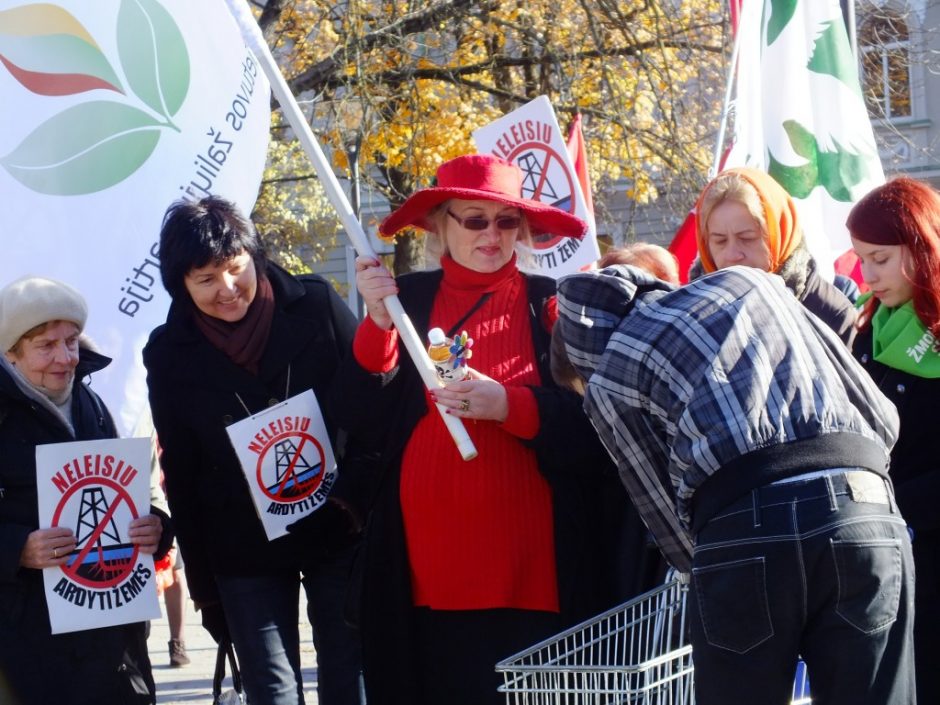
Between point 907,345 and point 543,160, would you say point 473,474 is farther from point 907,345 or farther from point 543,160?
point 543,160

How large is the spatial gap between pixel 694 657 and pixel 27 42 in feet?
9.34

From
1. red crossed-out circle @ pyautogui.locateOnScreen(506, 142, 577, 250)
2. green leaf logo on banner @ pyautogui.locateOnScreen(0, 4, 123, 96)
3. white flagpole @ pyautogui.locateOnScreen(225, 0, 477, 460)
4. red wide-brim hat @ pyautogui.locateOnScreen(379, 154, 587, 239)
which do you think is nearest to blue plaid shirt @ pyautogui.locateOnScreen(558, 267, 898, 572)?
white flagpole @ pyautogui.locateOnScreen(225, 0, 477, 460)

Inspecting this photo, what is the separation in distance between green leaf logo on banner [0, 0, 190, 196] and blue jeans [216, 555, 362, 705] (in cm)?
132

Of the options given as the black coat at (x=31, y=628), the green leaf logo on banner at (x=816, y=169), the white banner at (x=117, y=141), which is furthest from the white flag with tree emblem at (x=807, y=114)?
the black coat at (x=31, y=628)

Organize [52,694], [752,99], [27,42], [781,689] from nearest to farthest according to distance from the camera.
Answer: [781,689], [52,694], [27,42], [752,99]

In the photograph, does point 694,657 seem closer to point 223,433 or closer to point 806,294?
point 806,294

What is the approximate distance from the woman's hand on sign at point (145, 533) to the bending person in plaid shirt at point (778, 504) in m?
1.94

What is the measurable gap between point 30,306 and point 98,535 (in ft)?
2.27

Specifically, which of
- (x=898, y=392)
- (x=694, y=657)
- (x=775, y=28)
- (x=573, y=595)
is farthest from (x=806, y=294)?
(x=775, y=28)

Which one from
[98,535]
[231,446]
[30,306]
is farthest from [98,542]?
[30,306]

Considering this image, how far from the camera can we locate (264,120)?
4.30m

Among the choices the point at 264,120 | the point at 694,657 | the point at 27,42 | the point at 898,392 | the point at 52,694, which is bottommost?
the point at 52,694

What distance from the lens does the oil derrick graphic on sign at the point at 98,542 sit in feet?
12.6

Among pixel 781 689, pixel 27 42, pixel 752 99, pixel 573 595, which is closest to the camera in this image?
pixel 781 689
